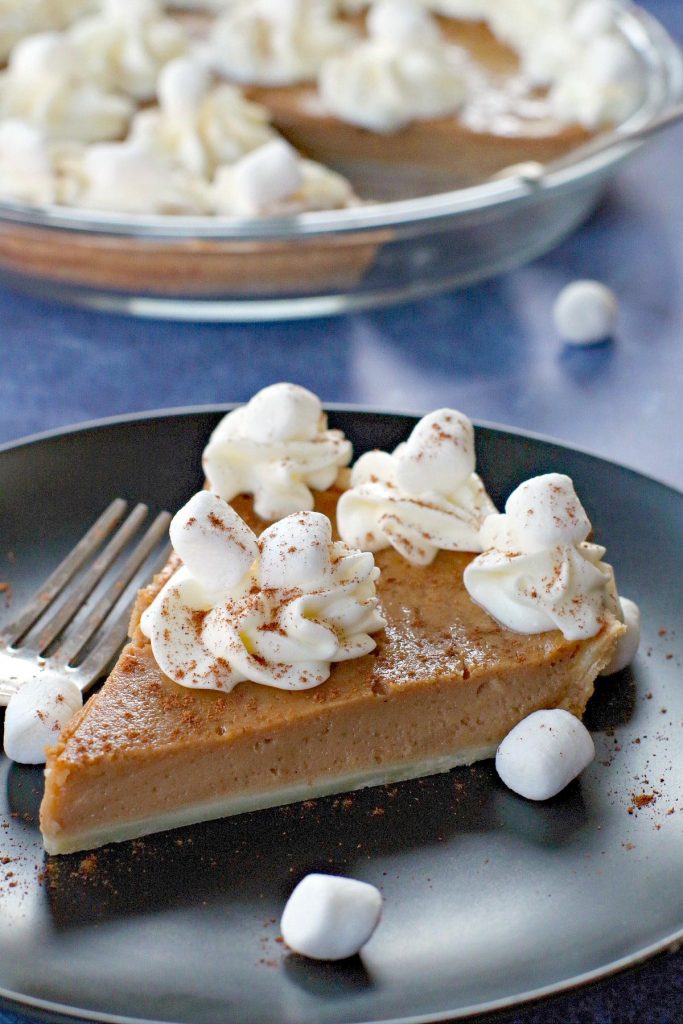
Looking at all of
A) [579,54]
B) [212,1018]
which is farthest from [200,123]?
[212,1018]

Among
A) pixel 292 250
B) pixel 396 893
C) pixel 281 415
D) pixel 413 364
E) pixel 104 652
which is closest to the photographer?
pixel 396 893

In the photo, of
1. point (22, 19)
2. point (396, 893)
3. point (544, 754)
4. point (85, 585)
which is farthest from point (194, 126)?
point (396, 893)

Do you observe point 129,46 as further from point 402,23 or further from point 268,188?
point 268,188

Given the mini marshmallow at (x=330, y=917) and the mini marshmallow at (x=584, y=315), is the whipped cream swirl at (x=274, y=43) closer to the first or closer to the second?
the mini marshmallow at (x=584, y=315)

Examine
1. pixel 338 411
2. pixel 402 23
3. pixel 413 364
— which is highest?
pixel 402 23

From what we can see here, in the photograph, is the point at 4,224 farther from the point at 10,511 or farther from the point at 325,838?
the point at 325,838

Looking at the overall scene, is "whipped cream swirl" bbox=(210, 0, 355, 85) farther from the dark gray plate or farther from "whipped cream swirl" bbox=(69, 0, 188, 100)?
the dark gray plate

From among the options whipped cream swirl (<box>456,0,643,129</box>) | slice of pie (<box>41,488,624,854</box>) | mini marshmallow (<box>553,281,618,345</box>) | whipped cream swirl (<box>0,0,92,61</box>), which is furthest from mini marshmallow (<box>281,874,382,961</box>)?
whipped cream swirl (<box>0,0,92,61</box>)
